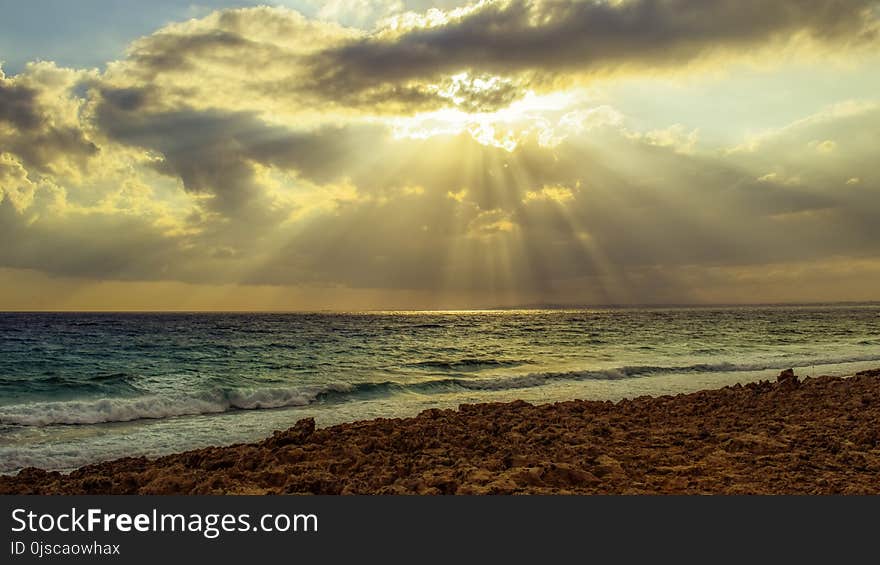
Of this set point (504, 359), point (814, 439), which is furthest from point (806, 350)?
point (814, 439)

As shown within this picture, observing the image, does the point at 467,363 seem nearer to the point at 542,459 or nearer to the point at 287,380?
the point at 287,380

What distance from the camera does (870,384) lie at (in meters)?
14.8

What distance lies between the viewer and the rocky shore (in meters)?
7.13

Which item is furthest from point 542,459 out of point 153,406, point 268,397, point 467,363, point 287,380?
point 467,363

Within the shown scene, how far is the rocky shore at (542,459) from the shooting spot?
713 centimetres

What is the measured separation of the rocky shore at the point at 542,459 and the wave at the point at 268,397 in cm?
824

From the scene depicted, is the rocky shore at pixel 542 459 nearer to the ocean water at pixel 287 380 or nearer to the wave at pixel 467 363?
the ocean water at pixel 287 380

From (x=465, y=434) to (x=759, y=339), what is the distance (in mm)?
45285

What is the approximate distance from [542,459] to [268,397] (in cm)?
1412

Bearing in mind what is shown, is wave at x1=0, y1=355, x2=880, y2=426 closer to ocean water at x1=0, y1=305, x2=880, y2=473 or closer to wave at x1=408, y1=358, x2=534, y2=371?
ocean water at x1=0, y1=305, x2=880, y2=473

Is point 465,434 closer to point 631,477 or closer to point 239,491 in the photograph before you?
point 631,477

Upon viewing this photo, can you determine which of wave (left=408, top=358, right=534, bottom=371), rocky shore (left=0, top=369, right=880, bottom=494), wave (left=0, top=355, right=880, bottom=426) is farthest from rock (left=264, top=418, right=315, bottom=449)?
wave (left=408, top=358, right=534, bottom=371)

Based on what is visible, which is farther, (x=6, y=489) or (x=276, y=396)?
(x=276, y=396)

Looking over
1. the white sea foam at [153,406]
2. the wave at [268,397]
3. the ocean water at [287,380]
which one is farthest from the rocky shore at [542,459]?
the wave at [268,397]
